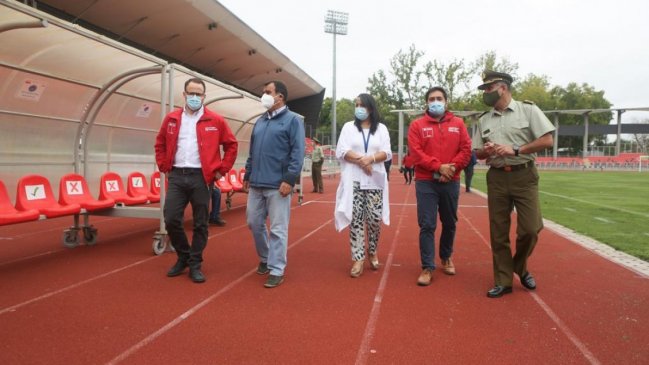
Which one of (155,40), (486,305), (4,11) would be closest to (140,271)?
(4,11)

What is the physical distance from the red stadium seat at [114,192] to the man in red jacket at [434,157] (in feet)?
15.6

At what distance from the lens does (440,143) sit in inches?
Result: 191

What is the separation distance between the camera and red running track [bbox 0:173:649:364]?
3.10 meters

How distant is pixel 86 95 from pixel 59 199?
2482mm

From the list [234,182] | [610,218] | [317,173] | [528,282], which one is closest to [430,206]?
[528,282]

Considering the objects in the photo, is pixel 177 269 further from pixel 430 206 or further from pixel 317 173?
pixel 317 173

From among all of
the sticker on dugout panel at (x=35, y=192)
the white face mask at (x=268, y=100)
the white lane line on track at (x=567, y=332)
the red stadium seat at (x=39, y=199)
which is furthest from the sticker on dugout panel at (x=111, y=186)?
the white lane line on track at (x=567, y=332)

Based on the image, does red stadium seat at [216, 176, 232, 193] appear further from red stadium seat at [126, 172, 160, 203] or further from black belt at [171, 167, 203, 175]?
black belt at [171, 167, 203, 175]

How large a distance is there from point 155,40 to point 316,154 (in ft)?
28.2

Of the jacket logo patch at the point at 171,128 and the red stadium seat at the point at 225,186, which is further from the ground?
the jacket logo patch at the point at 171,128

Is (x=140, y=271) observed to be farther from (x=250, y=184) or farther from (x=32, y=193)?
(x=32, y=193)

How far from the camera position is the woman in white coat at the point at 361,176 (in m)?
5.03

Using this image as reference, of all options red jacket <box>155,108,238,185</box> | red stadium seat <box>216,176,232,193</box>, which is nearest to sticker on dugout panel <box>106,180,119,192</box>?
red stadium seat <box>216,176,232,193</box>

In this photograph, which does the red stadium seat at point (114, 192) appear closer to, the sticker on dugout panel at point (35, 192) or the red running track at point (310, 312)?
the sticker on dugout panel at point (35, 192)
